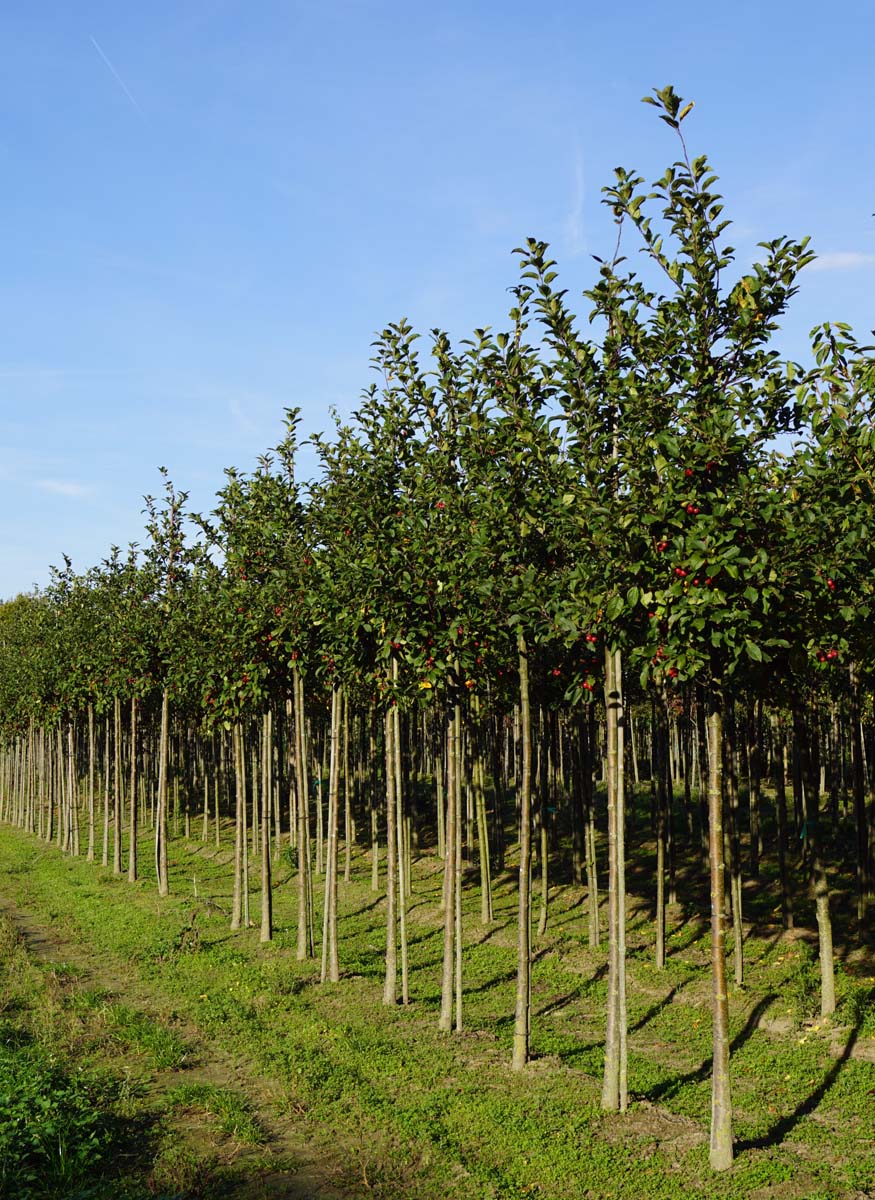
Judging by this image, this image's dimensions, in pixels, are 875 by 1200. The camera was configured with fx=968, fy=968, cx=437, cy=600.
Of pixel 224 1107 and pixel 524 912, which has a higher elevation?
pixel 524 912

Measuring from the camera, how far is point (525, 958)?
12961 millimetres

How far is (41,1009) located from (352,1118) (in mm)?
7592

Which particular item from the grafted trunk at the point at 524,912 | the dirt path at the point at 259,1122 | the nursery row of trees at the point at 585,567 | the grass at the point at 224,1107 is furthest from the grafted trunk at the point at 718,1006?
the grass at the point at 224,1107

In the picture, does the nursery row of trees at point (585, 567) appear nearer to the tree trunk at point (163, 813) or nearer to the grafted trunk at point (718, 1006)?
the grafted trunk at point (718, 1006)

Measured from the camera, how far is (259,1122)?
11.6 m

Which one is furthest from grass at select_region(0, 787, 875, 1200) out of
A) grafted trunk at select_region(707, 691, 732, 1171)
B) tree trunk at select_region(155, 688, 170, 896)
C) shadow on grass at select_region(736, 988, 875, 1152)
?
tree trunk at select_region(155, 688, 170, 896)

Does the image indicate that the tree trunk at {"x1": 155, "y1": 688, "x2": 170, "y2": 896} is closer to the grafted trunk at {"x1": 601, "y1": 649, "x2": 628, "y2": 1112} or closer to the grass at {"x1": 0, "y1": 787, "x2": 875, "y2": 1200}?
the grass at {"x1": 0, "y1": 787, "x2": 875, "y2": 1200}

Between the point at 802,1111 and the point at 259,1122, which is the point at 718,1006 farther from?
the point at 259,1122

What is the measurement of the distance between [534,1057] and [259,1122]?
12.6ft

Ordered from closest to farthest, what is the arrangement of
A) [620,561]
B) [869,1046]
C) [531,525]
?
[620,561]
[531,525]
[869,1046]

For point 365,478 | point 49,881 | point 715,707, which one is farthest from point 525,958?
point 49,881

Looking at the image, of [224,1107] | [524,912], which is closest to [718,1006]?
[524,912]

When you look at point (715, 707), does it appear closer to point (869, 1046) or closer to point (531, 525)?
point (531, 525)

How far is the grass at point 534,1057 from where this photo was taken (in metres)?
9.93
